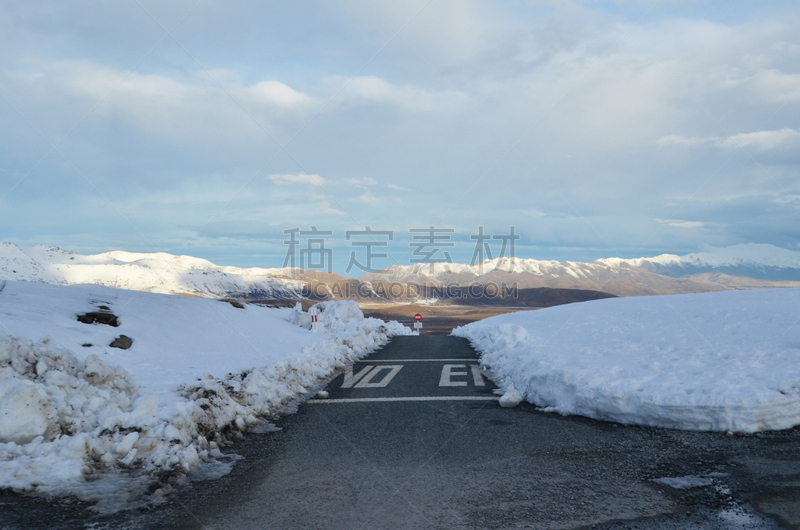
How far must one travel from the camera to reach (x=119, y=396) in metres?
6.07

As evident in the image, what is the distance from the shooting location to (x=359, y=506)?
164 inches

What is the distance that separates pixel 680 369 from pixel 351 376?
7.13m

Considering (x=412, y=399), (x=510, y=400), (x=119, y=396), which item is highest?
(x=119, y=396)

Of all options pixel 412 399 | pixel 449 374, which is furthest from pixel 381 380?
pixel 412 399

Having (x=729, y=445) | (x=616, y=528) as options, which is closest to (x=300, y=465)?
(x=616, y=528)

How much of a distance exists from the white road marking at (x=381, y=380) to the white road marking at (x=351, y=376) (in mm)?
162

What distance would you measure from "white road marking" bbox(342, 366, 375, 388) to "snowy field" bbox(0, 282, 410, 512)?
0.55 m

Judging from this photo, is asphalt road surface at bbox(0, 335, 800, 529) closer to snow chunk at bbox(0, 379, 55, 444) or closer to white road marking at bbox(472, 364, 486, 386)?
snow chunk at bbox(0, 379, 55, 444)

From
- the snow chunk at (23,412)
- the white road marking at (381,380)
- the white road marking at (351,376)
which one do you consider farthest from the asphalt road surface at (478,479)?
the white road marking at (351,376)

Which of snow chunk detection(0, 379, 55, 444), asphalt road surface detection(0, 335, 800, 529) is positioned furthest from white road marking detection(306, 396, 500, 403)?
snow chunk detection(0, 379, 55, 444)

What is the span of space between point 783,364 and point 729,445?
101 inches

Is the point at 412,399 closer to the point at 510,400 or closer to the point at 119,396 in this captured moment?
the point at 510,400

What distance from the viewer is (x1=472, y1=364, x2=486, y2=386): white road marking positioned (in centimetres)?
1045

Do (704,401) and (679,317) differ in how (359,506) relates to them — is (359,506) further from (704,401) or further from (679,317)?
(679,317)
